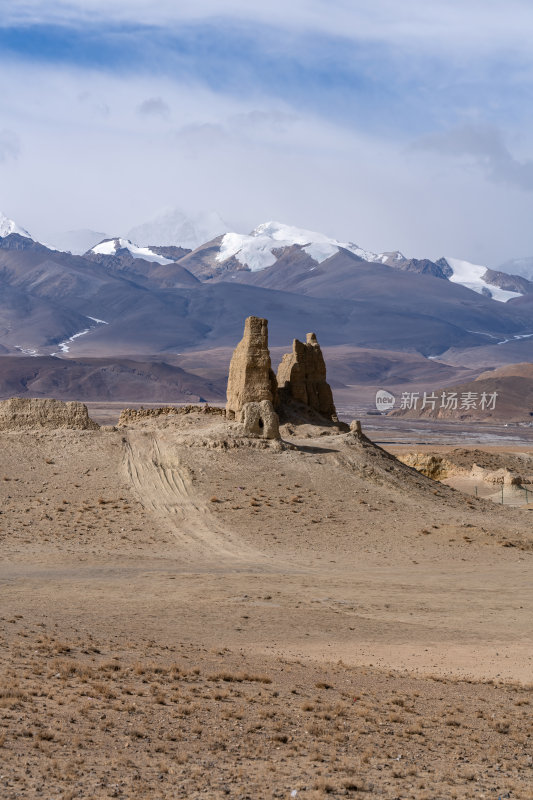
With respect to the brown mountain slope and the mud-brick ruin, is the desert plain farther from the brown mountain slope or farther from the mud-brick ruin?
the brown mountain slope

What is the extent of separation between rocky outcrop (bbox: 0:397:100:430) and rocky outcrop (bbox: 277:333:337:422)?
36.1 ft

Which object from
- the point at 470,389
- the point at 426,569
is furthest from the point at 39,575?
the point at 470,389

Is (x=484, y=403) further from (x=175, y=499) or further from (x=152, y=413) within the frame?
(x=175, y=499)

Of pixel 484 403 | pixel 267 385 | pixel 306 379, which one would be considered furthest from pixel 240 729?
pixel 484 403

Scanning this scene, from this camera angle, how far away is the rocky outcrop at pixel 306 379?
1855 inches

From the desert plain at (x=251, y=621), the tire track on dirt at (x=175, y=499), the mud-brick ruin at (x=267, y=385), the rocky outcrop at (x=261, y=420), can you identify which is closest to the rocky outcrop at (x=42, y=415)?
the desert plain at (x=251, y=621)

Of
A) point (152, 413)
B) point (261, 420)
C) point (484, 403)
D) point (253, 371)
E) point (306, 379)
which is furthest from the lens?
point (484, 403)

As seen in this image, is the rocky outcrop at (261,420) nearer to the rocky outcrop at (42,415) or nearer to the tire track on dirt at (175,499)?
the tire track on dirt at (175,499)

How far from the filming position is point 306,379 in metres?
47.7

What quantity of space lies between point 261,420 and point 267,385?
11.9 ft

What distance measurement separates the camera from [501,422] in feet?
532

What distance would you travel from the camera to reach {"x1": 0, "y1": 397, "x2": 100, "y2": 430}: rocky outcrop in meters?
40.1

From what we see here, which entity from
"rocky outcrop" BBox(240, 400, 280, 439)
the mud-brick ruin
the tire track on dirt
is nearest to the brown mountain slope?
the mud-brick ruin

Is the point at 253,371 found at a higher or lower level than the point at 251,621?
higher
